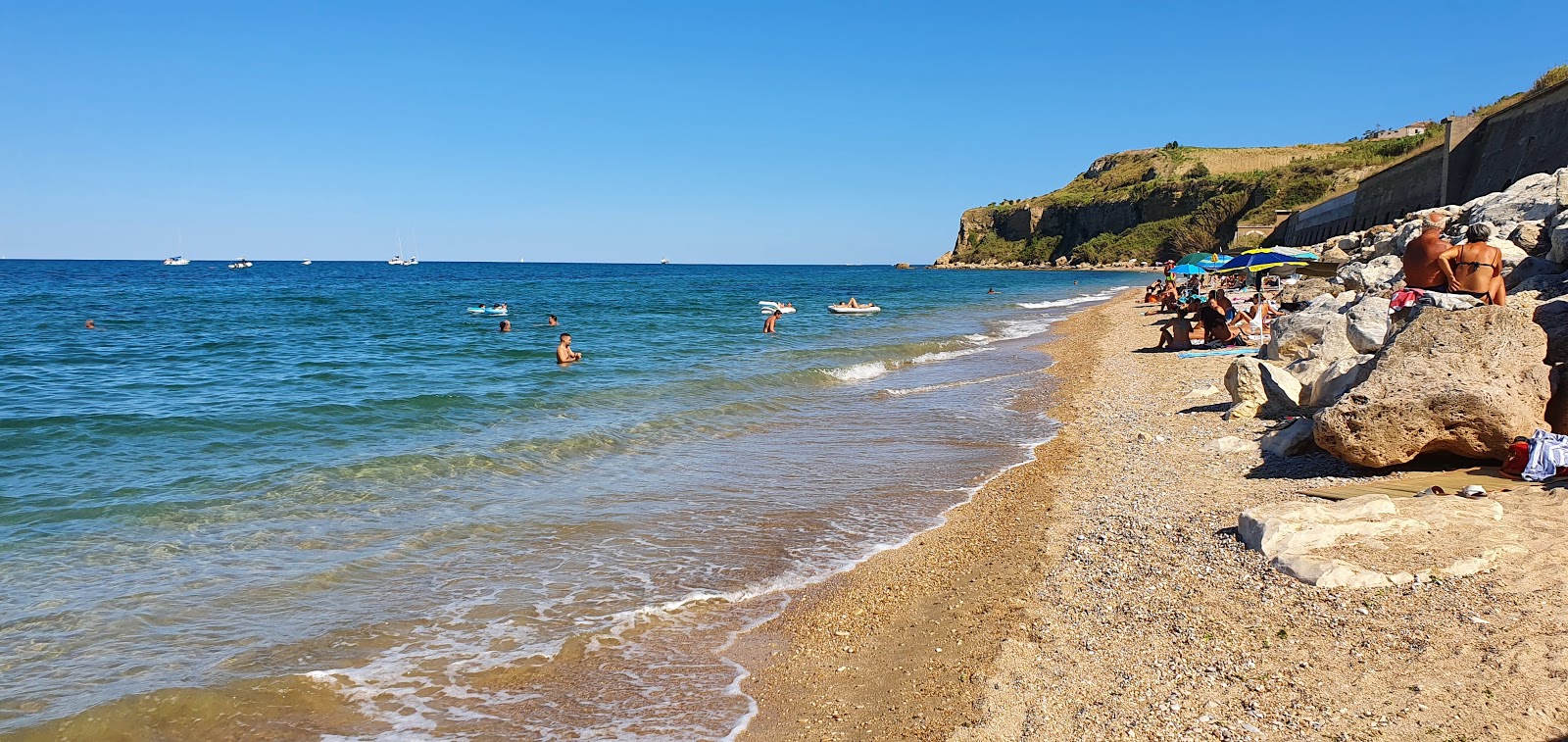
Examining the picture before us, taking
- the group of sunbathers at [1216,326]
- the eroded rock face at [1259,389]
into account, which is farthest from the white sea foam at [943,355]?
the eroded rock face at [1259,389]

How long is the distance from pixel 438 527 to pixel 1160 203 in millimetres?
108469

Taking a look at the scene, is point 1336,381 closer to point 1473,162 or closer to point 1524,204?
point 1524,204

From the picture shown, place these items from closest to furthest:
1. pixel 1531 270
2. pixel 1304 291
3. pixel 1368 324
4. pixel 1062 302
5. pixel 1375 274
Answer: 1. pixel 1368 324
2. pixel 1531 270
3. pixel 1375 274
4. pixel 1304 291
5. pixel 1062 302

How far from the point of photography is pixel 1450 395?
19.5 feet

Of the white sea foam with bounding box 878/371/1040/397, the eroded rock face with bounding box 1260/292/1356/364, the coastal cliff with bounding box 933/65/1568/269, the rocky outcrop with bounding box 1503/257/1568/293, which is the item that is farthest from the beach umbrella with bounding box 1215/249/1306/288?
the coastal cliff with bounding box 933/65/1568/269

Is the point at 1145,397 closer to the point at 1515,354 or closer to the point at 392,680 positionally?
the point at 1515,354

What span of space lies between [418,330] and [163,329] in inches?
314

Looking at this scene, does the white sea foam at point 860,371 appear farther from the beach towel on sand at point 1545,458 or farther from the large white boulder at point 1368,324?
the beach towel on sand at point 1545,458

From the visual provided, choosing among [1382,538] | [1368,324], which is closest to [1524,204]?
[1368,324]

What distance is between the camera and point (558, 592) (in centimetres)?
613

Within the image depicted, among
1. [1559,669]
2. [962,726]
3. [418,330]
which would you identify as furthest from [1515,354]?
[418,330]

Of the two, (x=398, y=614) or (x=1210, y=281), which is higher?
(x=1210, y=281)

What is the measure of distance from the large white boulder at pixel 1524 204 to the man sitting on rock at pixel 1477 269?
2978 mm

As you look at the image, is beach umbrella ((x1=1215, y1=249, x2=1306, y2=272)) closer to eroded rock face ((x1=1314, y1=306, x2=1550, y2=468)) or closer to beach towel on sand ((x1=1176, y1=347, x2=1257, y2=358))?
beach towel on sand ((x1=1176, y1=347, x2=1257, y2=358))
